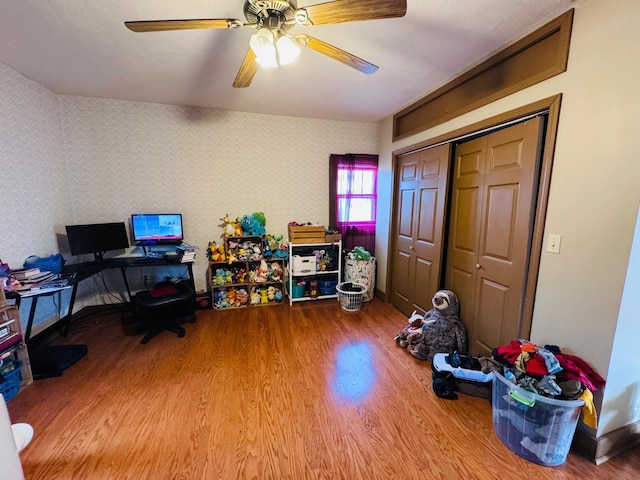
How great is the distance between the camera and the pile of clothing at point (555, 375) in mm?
1347

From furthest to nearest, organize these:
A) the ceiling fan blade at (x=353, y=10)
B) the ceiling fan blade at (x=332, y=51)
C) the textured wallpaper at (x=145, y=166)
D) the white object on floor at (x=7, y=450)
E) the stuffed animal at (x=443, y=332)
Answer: the textured wallpaper at (x=145, y=166) → the stuffed animal at (x=443, y=332) → the ceiling fan blade at (x=332, y=51) → the ceiling fan blade at (x=353, y=10) → the white object on floor at (x=7, y=450)

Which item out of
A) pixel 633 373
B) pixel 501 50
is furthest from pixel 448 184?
pixel 633 373

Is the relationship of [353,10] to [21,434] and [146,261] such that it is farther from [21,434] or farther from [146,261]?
[146,261]

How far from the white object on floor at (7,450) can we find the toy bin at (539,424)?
6.47 feet

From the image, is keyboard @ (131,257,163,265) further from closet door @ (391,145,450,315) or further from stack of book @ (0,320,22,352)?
closet door @ (391,145,450,315)

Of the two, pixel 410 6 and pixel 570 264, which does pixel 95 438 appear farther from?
pixel 410 6

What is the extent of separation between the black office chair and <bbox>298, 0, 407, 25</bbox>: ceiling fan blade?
2.46 m

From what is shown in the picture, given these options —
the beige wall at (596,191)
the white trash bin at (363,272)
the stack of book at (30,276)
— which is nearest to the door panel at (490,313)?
the beige wall at (596,191)

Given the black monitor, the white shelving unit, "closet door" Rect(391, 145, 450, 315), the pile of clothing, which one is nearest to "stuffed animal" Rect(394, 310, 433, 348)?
"closet door" Rect(391, 145, 450, 315)

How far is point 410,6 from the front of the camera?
152cm

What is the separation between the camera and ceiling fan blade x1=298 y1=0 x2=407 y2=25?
1159 millimetres

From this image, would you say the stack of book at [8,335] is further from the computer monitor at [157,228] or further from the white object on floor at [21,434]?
the white object on floor at [21,434]

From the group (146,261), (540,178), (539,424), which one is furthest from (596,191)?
(146,261)

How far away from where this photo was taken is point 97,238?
2791 mm
